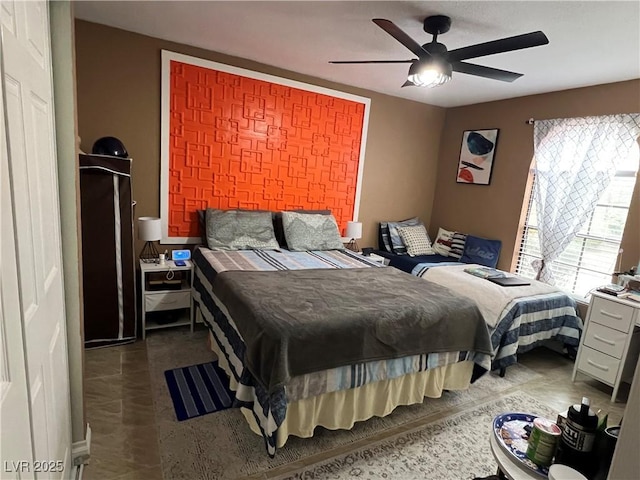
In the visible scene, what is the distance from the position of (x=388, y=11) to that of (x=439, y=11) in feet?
1.01

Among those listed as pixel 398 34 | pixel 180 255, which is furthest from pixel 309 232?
pixel 398 34

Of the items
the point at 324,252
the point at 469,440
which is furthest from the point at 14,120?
the point at 324,252

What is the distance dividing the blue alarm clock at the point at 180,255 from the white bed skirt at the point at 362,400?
3.69 ft

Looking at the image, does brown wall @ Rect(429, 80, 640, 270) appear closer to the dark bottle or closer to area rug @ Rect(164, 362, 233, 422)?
the dark bottle

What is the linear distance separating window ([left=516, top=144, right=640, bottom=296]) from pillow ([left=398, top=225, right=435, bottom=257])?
3.97 ft

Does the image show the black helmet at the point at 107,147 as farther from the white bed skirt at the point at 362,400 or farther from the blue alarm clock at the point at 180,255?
the white bed skirt at the point at 362,400

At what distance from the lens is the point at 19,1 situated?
36.7 inches

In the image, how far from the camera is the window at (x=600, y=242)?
3133 mm

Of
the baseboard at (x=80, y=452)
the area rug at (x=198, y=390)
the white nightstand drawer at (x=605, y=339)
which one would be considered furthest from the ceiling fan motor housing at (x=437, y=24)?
the baseboard at (x=80, y=452)

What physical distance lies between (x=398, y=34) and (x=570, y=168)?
2.53m

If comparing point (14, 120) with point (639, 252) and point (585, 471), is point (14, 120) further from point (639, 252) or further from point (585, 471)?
point (639, 252)

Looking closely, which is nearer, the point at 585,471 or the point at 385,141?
the point at 585,471

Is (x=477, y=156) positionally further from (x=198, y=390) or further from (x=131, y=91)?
(x=198, y=390)

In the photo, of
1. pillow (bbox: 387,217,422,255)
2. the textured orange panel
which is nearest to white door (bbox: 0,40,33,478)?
the textured orange panel
